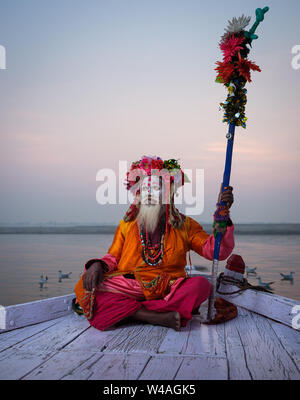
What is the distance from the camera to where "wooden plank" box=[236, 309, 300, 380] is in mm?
2158

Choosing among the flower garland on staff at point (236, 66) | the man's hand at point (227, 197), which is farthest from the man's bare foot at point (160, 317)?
the flower garland on staff at point (236, 66)

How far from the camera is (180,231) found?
352 centimetres

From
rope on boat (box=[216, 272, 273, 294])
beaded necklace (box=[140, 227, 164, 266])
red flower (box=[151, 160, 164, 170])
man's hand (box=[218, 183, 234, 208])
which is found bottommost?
rope on boat (box=[216, 272, 273, 294])

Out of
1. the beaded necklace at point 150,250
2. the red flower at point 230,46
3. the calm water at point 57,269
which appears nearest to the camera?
the red flower at point 230,46

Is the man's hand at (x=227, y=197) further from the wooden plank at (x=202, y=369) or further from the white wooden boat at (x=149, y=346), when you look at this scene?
the wooden plank at (x=202, y=369)

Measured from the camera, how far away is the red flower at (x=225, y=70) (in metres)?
3.18

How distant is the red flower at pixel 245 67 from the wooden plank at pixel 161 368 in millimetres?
2192

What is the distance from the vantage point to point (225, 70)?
320 centimetres

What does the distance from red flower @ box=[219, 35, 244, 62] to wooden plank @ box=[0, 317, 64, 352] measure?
2.58 meters

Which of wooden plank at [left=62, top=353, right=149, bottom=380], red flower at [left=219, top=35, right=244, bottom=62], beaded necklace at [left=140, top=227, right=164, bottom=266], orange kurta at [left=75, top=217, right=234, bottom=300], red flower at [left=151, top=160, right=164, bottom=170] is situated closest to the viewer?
wooden plank at [left=62, top=353, right=149, bottom=380]

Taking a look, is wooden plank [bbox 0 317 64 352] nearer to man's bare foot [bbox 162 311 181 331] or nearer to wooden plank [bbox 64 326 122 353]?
wooden plank [bbox 64 326 122 353]

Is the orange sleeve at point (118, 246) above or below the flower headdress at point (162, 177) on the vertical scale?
below

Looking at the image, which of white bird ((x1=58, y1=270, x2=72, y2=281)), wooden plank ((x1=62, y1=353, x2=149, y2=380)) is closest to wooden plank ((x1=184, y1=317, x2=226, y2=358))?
wooden plank ((x1=62, y1=353, x2=149, y2=380))
